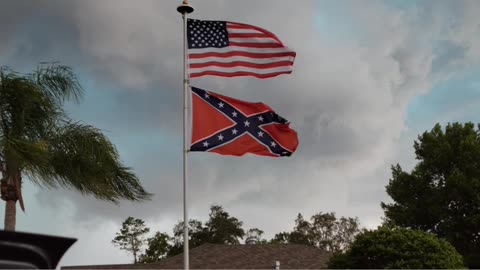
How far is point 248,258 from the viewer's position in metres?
34.4

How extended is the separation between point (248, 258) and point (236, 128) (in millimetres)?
21859

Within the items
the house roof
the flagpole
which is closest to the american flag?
the flagpole

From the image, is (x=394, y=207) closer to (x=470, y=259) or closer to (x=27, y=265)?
(x=470, y=259)

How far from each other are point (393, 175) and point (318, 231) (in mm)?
27039

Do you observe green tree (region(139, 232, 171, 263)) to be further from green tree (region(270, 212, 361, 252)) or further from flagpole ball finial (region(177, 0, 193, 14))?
flagpole ball finial (region(177, 0, 193, 14))

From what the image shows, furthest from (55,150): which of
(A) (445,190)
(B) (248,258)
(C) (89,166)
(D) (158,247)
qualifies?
(D) (158,247)

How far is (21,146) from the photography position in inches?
755

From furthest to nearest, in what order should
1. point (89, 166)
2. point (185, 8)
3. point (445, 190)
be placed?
1. point (445, 190)
2. point (89, 166)
3. point (185, 8)

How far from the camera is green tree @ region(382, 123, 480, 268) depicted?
43.0 m

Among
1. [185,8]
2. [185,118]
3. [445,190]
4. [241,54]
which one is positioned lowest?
[185,118]

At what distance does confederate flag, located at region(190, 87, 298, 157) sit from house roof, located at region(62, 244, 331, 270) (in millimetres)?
19811

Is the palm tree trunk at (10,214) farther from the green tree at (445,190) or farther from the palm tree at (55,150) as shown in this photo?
the green tree at (445,190)

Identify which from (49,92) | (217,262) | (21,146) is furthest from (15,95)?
(217,262)

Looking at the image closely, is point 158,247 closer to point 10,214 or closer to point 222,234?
point 222,234
